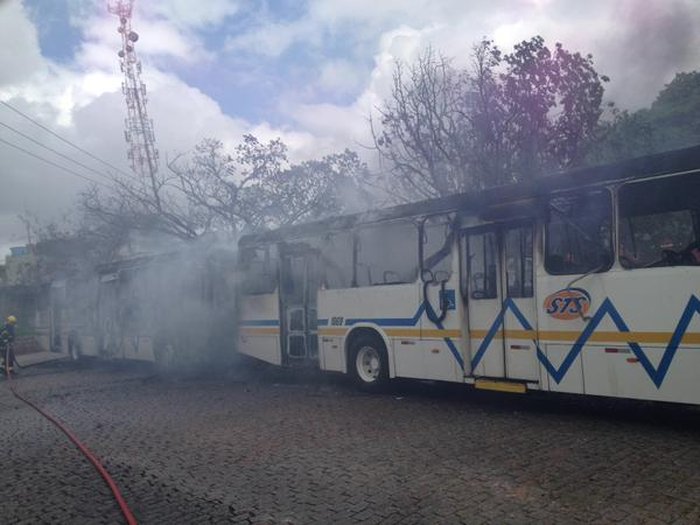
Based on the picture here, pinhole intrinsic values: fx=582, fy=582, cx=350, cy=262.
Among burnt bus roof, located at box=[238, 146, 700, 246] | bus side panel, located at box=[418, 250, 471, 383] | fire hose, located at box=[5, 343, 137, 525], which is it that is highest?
burnt bus roof, located at box=[238, 146, 700, 246]

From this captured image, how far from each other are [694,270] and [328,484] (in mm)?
4229

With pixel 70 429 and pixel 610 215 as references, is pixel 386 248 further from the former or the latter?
pixel 70 429

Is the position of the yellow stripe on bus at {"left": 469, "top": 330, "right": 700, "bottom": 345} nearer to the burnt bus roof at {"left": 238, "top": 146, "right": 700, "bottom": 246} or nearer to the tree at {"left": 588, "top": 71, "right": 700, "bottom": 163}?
the burnt bus roof at {"left": 238, "top": 146, "right": 700, "bottom": 246}

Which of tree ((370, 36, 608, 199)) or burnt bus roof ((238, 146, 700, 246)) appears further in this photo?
tree ((370, 36, 608, 199))

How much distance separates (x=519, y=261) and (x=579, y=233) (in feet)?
2.86

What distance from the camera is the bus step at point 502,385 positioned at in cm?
740

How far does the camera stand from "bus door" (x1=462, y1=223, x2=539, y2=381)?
24.2ft

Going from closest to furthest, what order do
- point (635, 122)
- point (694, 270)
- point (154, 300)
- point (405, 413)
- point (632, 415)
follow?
point (694, 270) → point (632, 415) → point (405, 413) → point (154, 300) → point (635, 122)

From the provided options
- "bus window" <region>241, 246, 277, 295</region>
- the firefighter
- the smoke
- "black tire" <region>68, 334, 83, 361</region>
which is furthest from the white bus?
the firefighter

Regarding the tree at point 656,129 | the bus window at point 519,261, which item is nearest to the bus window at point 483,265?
the bus window at point 519,261

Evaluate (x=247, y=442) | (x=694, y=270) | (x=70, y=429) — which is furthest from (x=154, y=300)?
(x=694, y=270)

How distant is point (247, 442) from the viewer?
671 cm

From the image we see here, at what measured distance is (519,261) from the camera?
24.9 feet

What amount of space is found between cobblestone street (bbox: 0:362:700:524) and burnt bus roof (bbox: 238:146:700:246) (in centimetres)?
278
